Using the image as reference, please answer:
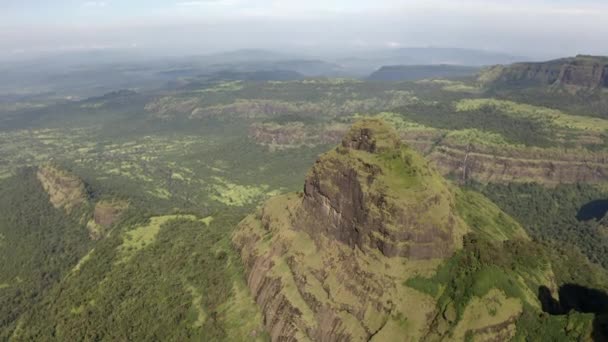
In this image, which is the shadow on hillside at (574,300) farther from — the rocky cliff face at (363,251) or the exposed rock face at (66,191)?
the exposed rock face at (66,191)

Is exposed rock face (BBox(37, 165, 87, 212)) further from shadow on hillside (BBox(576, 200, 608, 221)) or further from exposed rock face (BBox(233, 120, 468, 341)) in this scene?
shadow on hillside (BBox(576, 200, 608, 221))

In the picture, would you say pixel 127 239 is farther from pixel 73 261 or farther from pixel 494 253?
pixel 494 253

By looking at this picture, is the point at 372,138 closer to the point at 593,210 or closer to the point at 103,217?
the point at 103,217

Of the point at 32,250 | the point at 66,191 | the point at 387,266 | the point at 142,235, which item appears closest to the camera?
the point at 387,266

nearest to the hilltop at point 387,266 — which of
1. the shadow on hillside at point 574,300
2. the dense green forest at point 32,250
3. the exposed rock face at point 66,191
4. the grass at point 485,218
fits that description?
the shadow on hillside at point 574,300

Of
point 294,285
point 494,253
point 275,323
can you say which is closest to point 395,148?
point 494,253

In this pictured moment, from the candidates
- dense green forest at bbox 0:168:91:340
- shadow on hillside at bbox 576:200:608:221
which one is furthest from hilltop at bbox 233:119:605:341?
shadow on hillside at bbox 576:200:608:221

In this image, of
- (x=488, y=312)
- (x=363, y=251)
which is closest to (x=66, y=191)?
(x=363, y=251)

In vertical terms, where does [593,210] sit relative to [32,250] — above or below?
above
